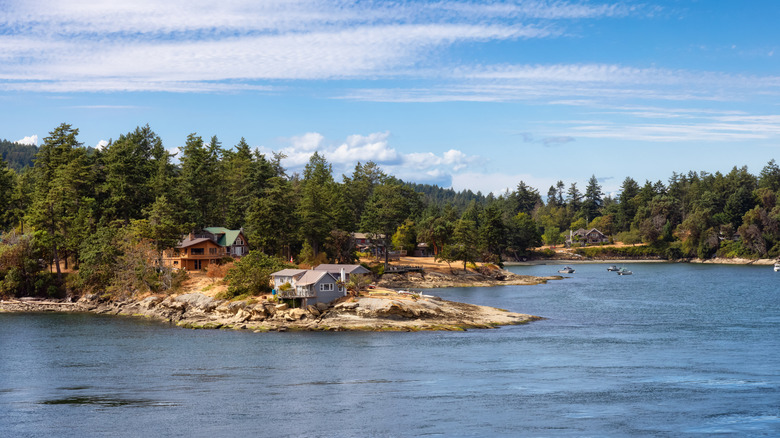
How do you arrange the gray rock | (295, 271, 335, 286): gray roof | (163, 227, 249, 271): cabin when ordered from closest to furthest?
(295, 271, 335, 286): gray roof
the gray rock
(163, 227, 249, 271): cabin

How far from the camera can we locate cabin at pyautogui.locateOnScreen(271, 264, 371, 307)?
69125 mm

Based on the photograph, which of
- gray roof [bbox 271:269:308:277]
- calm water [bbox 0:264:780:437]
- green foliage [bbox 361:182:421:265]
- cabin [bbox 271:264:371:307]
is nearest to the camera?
calm water [bbox 0:264:780:437]

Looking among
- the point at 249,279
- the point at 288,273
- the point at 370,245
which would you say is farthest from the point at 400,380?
the point at 370,245

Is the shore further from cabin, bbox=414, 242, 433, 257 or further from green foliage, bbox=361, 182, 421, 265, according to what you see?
green foliage, bbox=361, 182, 421, 265

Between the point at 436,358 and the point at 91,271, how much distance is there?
2175 inches

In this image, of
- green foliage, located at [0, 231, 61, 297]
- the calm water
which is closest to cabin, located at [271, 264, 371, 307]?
the calm water

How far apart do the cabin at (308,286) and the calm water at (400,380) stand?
22.0 feet

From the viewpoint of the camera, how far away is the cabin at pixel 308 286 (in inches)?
2721

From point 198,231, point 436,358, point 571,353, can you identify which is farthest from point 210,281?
point 571,353

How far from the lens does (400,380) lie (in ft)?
150

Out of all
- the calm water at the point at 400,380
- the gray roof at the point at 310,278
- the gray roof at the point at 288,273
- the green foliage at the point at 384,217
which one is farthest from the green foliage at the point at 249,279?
the green foliage at the point at 384,217

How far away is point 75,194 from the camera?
95.6 meters

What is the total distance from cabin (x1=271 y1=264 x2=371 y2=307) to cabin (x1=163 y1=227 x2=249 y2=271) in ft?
76.8

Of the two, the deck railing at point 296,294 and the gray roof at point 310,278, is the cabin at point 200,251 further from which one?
the gray roof at point 310,278
